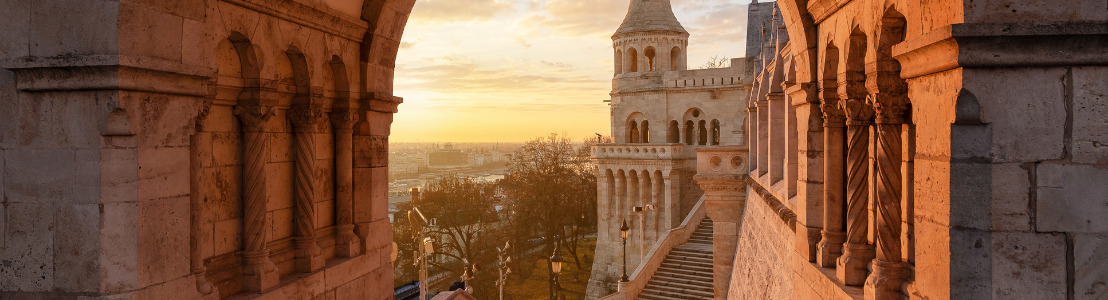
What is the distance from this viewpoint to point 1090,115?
290cm

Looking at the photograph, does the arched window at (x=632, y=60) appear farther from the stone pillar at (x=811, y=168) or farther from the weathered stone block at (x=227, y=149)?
the weathered stone block at (x=227, y=149)

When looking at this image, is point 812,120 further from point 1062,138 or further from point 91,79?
point 91,79

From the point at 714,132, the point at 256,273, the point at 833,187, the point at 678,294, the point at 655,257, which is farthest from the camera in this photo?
the point at 714,132

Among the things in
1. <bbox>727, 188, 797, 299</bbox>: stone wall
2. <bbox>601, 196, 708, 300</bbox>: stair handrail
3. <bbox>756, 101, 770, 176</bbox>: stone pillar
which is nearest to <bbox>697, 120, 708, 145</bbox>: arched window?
<bbox>601, 196, 708, 300</bbox>: stair handrail

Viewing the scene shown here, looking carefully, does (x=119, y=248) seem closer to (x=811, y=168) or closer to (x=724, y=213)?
(x=811, y=168)

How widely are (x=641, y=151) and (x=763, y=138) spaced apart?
20.1 m

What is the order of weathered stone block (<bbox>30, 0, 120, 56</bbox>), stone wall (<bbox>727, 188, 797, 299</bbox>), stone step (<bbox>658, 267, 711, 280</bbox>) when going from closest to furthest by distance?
weathered stone block (<bbox>30, 0, 120, 56</bbox>), stone wall (<bbox>727, 188, 797, 299</bbox>), stone step (<bbox>658, 267, 711, 280</bbox>)

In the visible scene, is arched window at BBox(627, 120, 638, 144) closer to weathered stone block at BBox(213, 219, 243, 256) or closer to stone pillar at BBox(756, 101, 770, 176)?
stone pillar at BBox(756, 101, 770, 176)

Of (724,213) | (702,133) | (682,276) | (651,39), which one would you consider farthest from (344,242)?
(651,39)

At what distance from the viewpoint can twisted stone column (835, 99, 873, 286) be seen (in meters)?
4.55

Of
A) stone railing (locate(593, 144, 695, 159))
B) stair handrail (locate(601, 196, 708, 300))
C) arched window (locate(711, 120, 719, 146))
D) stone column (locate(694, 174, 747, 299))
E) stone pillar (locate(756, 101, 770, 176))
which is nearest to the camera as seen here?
stone pillar (locate(756, 101, 770, 176))

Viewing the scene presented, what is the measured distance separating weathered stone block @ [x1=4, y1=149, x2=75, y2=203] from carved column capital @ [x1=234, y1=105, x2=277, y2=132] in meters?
1.27

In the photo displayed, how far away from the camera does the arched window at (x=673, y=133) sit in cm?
3484

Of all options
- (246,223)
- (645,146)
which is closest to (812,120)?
(246,223)
